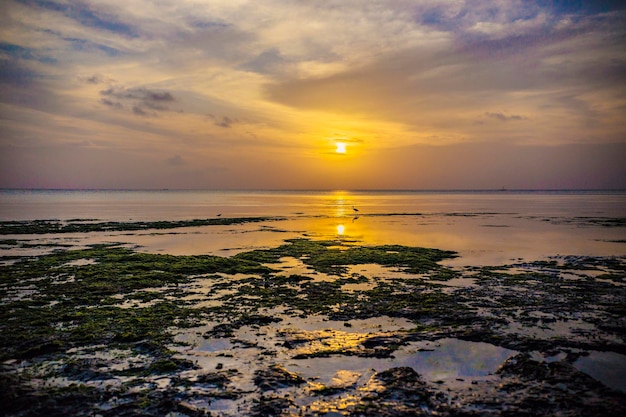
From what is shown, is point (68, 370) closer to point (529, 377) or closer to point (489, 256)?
point (529, 377)

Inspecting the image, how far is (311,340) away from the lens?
10312 millimetres

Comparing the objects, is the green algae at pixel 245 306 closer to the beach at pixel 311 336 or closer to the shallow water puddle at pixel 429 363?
the beach at pixel 311 336

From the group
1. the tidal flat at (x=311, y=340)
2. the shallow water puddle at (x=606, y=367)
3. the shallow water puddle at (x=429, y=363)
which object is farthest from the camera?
the shallow water puddle at (x=429, y=363)

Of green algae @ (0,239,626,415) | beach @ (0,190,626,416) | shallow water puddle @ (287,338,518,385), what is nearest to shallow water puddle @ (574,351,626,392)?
beach @ (0,190,626,416)

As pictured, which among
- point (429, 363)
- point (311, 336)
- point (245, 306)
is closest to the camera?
point (429, 363)

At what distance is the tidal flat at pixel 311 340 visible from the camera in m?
7.28

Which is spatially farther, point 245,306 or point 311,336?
point 245,306

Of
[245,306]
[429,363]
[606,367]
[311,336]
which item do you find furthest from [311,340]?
[606,367]

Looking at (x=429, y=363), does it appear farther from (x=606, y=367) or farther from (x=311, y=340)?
(x=606, y=367)

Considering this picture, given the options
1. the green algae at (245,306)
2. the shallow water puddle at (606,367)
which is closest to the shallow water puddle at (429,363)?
the green algae at (245,306)

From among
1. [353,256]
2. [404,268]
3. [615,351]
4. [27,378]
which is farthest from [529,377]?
[353,256]

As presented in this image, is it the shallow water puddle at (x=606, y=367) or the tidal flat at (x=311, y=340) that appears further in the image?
the shallow water puddle at (x=606, y=367)

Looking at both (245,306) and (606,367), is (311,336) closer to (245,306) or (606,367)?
(245,306)

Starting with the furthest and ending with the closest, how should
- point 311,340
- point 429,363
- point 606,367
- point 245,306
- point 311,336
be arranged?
point 245,306 → point 311,336 → point 311,340 → point 429,363 → point 606,367
